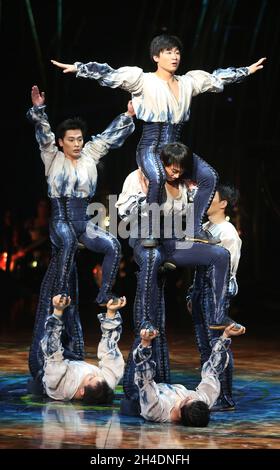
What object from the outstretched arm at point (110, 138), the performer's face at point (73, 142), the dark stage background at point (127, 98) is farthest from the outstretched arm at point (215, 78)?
the dark stage background at point (127, 98)

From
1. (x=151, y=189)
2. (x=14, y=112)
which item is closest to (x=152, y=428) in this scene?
(x=151, y=189)

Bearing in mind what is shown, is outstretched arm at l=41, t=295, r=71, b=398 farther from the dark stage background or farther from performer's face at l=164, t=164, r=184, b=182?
the dark stage background

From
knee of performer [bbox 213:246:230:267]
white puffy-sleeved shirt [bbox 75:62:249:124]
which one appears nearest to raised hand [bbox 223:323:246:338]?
knee of performer [bbox 213:246:230:267]

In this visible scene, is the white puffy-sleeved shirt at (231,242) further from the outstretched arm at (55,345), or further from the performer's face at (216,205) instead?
the outstretched arm at (55,345)

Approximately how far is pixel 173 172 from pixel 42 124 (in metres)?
0.93

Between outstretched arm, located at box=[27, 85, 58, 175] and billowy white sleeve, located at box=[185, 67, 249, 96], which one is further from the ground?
billowy white sleeve, located at box=[185, 67, 249, 96]

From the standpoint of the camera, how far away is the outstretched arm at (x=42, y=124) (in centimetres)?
714

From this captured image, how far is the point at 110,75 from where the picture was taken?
6.64 meters

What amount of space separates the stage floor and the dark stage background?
2.88 meters

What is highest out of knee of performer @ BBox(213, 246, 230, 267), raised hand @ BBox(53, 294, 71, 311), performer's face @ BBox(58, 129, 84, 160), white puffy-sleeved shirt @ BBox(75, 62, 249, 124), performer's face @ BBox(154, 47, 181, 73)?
performer's face @ BBox(154, 47, 181, 73)

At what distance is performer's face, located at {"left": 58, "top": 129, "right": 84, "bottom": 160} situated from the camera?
24.1 feet

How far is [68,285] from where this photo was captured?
7.39 metres

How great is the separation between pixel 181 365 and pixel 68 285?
4.88ft
